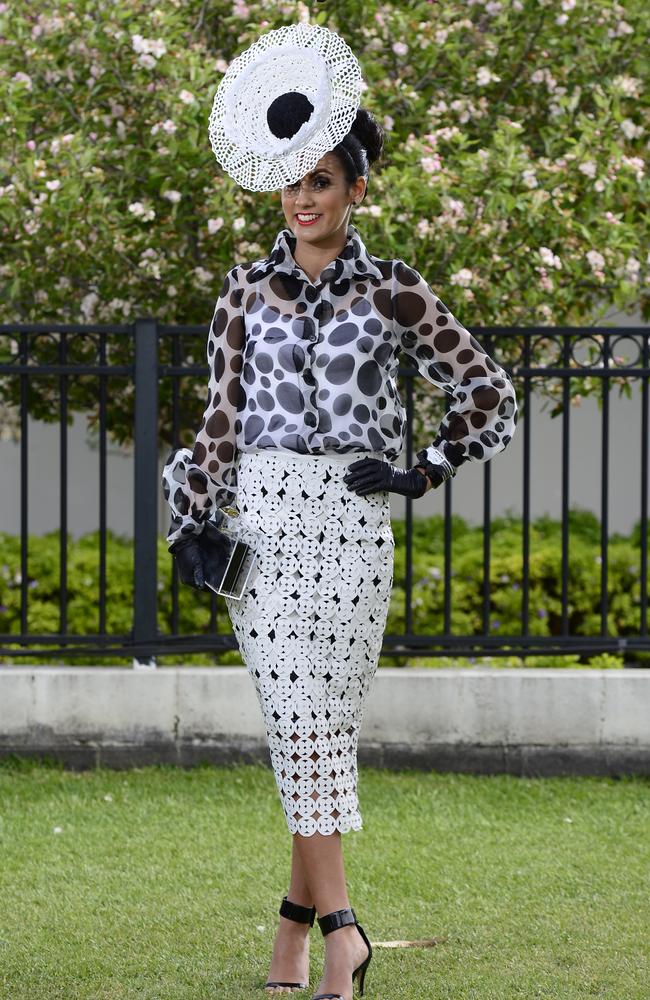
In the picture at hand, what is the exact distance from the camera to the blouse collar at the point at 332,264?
136 inches

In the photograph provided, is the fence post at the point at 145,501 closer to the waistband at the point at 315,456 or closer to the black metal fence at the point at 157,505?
the black metal fence at the point at 157,505

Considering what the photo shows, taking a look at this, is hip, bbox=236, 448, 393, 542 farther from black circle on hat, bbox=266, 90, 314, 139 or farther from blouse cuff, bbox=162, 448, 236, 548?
black circle on hat, bbox=266, 90, 314, 139

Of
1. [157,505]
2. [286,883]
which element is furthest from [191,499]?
[157,505]

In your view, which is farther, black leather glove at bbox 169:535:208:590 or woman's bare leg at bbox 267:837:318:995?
woman's bare leg at bbox 267:837:318:995

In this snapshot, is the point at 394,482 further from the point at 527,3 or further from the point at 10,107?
the point at 527,3

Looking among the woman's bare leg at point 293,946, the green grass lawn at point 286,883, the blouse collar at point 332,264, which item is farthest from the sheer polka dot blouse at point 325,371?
the green grass lawn at point 286,883

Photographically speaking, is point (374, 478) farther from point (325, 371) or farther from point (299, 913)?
point (299, 913)

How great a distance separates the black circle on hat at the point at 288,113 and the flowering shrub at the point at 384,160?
260 centimetres

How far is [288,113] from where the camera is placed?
335cm

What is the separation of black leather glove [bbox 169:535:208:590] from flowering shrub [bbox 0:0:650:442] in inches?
110

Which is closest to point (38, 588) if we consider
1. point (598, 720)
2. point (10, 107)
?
point (10, 107)

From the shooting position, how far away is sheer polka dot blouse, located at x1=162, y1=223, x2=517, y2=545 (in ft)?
11.1

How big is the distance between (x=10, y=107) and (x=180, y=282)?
3.45ft

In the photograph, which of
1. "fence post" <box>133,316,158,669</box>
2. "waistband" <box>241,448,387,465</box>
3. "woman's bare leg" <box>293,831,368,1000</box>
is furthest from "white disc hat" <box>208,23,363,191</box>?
"fence post" <box>133,316,158,669</box>
